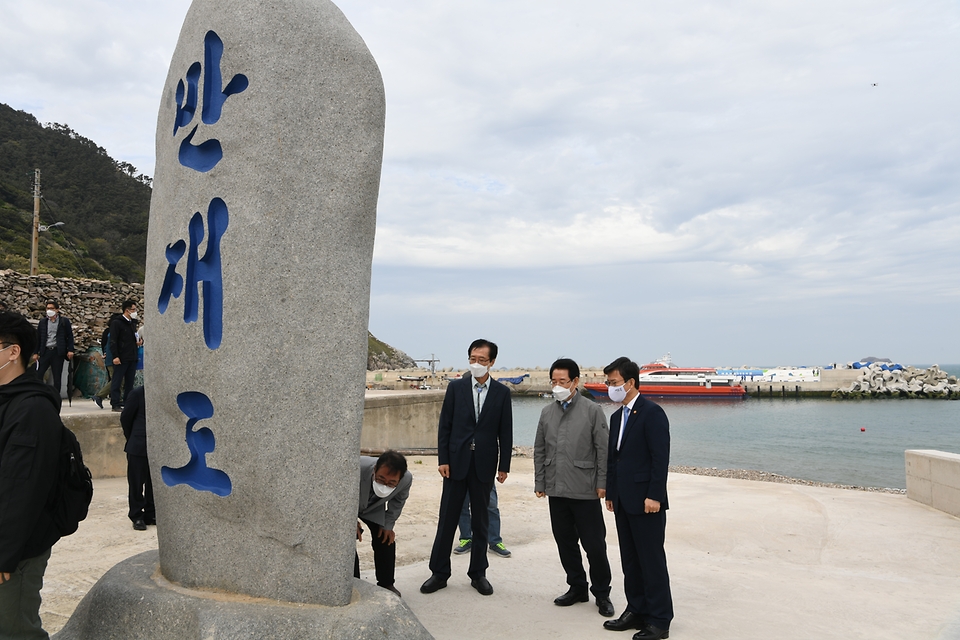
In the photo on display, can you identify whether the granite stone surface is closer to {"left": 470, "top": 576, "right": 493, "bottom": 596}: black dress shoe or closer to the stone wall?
{"left": 470, "top": 576, "right": 493, "bottom": 596}: black dress shoe

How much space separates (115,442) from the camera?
8.64 meters

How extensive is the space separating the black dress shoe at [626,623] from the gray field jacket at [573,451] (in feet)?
2.62

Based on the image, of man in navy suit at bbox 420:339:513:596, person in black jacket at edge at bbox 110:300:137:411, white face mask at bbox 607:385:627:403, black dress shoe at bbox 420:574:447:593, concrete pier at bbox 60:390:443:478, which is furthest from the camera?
person in black jacket at edge at bbox 110:300:137:411

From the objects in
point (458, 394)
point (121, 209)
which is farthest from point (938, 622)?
point (121, 209)

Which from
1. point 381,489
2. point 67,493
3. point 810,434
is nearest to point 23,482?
point 67,493

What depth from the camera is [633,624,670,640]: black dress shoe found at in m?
3.94

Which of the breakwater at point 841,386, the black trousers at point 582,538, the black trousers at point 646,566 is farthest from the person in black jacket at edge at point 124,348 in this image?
the breakwater at point 841,386

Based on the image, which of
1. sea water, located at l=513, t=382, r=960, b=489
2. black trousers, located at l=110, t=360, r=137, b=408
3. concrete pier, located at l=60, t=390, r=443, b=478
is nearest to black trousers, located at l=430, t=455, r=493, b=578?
concrete pier, located at l=60, t=390, r=443, b=478

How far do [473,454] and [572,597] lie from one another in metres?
1.22

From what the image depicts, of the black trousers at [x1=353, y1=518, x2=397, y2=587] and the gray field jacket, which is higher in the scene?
the gray field jacket

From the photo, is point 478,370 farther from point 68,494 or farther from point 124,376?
point 124,376

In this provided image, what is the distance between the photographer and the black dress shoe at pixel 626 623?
4.16 m

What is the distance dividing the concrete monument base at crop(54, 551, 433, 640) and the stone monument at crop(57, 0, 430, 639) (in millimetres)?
11

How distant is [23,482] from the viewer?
2.56 meters
